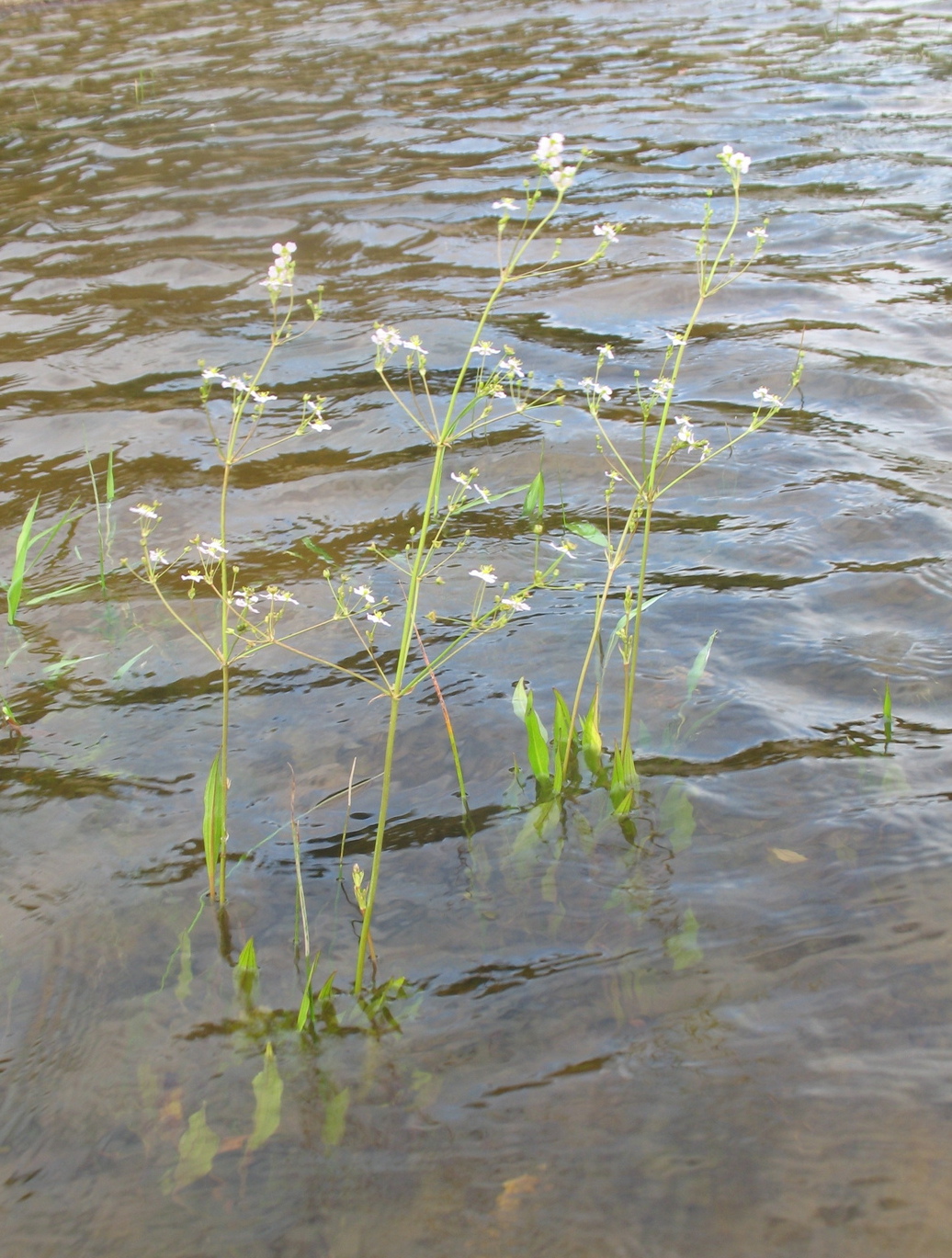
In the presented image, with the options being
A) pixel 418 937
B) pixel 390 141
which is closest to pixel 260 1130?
pixel 418 937

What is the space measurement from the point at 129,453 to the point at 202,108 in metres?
7.19

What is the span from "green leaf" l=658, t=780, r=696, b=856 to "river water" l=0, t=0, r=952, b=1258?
19 millimetres

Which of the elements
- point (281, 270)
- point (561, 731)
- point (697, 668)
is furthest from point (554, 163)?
point (697, 668)

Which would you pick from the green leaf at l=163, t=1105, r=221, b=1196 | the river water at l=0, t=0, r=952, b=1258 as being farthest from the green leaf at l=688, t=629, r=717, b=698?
the green leaf at l=163, t=1105, r=221, b=1196

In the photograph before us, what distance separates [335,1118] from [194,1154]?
0.83ft

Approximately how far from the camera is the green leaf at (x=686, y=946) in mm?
2242

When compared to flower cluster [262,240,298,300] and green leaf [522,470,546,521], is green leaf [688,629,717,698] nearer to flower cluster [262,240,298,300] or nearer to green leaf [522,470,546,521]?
green leaf [522,470,546,521]

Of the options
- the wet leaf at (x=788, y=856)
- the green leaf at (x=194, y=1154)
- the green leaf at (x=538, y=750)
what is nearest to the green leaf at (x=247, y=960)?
the green leaf at (x=194, y=1154)

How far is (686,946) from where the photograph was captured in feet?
7.45

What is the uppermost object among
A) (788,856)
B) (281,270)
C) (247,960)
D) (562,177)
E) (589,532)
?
(562,177)

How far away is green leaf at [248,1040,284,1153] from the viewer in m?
1.98

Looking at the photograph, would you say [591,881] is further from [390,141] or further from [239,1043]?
[390,141]

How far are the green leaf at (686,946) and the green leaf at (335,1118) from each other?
0.71 metres

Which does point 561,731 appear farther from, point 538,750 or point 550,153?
point 550,153
